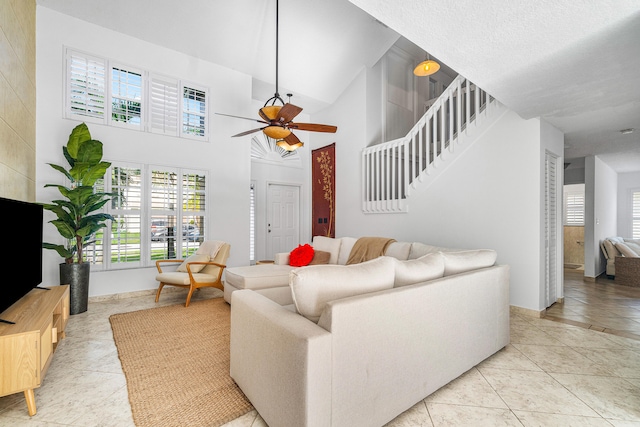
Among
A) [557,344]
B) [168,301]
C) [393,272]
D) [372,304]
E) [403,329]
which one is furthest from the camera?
[168,301]

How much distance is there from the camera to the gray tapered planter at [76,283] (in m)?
3.44

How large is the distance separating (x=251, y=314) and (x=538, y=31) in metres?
2.46

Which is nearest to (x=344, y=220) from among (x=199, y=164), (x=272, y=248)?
(x=272, y=248)

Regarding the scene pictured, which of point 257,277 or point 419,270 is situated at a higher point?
point 419,270

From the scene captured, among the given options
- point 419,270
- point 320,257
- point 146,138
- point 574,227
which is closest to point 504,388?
point 419,270

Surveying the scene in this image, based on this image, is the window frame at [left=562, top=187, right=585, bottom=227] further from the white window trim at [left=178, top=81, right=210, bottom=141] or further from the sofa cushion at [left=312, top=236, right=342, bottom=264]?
the white window trim at [left=178, top=81, right=210, bottom=141]

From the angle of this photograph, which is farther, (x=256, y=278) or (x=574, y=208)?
(x=574, y=208)

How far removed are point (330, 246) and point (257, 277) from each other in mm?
1279

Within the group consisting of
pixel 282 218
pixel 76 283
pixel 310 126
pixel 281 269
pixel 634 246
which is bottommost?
pixel 76 283

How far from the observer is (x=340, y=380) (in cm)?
130

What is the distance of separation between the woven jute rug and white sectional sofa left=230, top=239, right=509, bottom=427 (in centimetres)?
20

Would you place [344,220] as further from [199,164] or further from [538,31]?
[538,31]

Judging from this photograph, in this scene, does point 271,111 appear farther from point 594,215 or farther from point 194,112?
point 594,215

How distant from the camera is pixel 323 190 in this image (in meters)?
6.47
